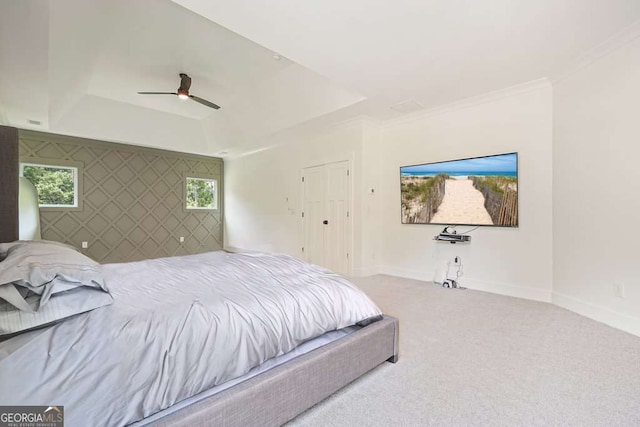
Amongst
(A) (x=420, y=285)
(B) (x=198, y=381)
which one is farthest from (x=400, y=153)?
(B) (x=198, y=381)

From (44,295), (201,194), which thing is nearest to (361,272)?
(44,295)

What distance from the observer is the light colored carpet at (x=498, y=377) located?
1.47 metres

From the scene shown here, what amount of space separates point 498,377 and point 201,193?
7352 millimetres

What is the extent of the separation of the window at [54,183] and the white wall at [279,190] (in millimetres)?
3177

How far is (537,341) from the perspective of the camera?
7.55 feet

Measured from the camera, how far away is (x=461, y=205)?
12.8ft

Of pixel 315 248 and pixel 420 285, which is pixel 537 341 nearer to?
pixel 420 285

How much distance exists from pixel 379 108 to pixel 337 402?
3720mm

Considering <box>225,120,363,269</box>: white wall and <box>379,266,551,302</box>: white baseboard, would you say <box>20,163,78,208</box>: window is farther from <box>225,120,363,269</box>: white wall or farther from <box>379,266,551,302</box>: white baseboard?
<box>379,266,551,302</box>: white baseboard

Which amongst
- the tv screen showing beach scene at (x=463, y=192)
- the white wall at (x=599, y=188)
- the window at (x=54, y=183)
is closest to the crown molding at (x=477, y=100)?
the white wall at (x=599, y=188)

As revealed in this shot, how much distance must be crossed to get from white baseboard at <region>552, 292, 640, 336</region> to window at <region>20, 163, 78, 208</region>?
794 centimetres

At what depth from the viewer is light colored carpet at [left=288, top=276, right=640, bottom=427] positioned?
147cm

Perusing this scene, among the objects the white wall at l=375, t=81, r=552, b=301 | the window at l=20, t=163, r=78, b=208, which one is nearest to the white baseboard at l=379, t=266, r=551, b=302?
the white wall at l=375, t=81, r=552, b=301

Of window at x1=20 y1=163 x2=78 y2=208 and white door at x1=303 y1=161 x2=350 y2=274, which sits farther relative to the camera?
window at x1=20 y1=163 x2=78 y2=208
